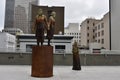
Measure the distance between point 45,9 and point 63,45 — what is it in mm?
7801

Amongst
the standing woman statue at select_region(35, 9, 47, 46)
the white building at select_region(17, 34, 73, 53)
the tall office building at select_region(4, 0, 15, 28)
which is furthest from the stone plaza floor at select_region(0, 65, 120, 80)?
the tall office building at select_region(4, 0, 15, 28)

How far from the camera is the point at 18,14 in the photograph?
66.9 meters

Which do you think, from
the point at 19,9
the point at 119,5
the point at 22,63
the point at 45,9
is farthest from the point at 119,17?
the point at 19,9

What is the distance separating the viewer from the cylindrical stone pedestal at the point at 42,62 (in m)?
9.48

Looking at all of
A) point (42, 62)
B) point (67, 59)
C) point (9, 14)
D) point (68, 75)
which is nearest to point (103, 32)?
point (9, 14)

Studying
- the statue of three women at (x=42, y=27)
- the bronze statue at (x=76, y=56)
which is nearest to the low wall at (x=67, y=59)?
the bronze statue at (x=76, y=56)

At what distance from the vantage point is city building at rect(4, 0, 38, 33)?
62.2 m

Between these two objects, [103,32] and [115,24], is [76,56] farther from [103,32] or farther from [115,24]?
[103,32]

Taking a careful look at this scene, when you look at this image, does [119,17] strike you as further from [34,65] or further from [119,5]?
[34,65]

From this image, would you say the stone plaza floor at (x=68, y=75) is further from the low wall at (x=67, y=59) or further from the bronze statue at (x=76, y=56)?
the low wall at (x=67, y=59)

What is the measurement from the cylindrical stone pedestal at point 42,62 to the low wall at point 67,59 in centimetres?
947

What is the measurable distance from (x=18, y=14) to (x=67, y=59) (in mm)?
50539

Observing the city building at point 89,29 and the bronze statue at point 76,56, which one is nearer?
the bronze statue at point 76,56

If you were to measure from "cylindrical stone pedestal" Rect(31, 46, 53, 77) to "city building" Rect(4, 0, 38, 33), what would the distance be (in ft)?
169
